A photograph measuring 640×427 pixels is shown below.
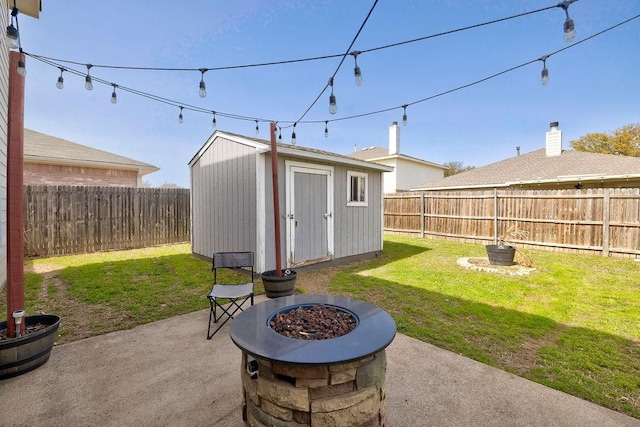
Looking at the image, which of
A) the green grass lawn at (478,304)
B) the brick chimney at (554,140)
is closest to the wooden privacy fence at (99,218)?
the green grass lawn at (478,304)

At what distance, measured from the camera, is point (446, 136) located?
17.9 m

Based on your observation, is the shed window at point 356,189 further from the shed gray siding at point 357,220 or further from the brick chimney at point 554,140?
the brick chimney at point 554,140

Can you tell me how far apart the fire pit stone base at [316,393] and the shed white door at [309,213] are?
414cm

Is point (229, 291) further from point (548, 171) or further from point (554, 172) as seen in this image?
point (548, 171)

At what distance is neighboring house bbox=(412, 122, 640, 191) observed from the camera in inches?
356

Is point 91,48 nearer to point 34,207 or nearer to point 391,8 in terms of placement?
point 34,207

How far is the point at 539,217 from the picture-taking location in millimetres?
8344

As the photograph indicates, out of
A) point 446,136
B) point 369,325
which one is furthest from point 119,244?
point 446,136

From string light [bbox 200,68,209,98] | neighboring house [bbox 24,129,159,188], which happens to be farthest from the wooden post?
neighboring house [bbox 24,129,159,188]

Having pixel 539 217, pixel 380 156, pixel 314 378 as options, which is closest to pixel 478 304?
pixel 314 378

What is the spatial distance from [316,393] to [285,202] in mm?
4283

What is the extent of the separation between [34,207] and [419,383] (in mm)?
9208

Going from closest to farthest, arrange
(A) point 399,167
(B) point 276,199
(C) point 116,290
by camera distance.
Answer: (B) point 276,199, (C) point 116,290, (A) point 399,167

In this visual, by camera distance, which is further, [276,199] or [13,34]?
[276,199]
